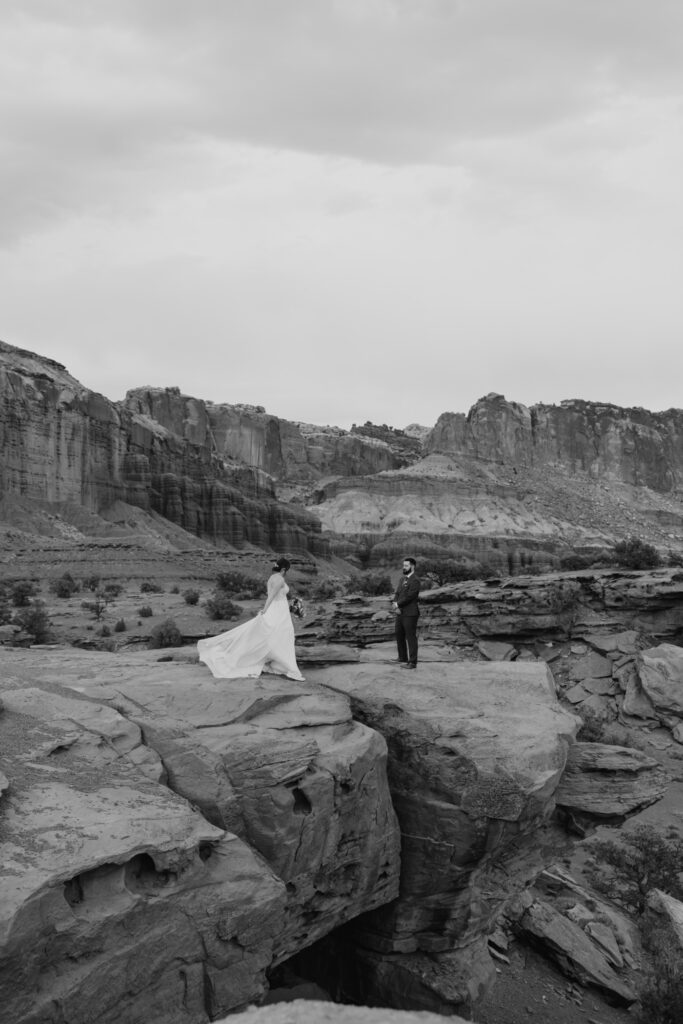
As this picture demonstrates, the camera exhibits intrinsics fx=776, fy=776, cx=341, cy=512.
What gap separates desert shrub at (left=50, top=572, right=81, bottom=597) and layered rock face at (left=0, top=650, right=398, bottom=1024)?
3748 centimetres

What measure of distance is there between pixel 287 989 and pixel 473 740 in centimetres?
350

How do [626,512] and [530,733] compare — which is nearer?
[530,733]

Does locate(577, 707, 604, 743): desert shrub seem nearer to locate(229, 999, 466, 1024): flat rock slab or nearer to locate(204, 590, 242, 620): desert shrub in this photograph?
locate(229, 999, 466, 1024): flat rock slab

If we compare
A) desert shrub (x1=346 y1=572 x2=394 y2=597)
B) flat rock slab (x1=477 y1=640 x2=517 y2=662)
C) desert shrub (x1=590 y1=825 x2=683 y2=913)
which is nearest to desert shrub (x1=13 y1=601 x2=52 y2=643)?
flat rock slab (x1=477 y1=640 x2=517 y2=662)

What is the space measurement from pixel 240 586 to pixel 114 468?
1575 inches

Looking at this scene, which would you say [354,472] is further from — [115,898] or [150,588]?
[115,898]

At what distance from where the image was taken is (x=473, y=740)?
30.0 ft

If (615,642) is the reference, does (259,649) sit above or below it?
above

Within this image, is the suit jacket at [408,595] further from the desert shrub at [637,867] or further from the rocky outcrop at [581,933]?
the desert shrub at [637,867]

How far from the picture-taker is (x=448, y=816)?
902 cm

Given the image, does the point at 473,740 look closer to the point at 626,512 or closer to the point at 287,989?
the point at 287,989

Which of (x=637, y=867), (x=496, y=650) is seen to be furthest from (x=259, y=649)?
(x=496, y=650)

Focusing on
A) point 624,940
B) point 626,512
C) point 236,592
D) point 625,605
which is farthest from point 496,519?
point 624,940

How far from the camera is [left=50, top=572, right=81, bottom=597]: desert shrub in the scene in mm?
45016
